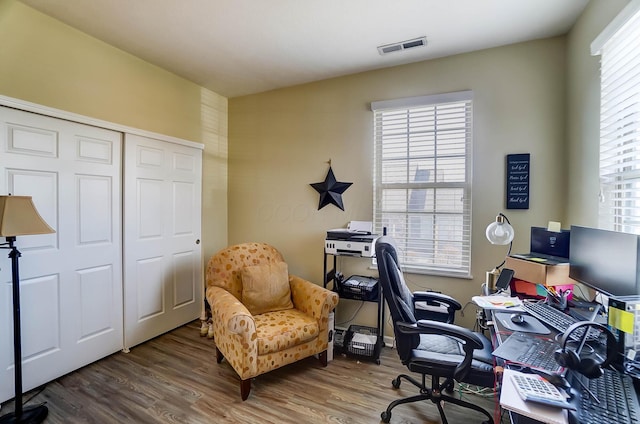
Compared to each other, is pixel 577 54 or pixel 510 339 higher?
pixel 577 54

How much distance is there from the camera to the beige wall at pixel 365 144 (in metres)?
2.29

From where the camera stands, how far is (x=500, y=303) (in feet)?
5.72

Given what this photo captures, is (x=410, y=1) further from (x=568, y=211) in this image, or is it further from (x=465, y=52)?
(x=568, y=211)

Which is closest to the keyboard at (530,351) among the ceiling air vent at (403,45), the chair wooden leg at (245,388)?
the chair wooden leg at (245,388)

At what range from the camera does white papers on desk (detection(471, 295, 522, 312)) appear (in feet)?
5.52

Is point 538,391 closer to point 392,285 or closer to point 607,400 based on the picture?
point 607,400

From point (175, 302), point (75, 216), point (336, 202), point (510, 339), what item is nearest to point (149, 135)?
point (75, 216)

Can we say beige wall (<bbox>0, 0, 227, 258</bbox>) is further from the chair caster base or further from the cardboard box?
Answer: the cardboard box

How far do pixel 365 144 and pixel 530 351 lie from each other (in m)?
2.17

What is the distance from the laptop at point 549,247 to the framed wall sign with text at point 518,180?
0.35m

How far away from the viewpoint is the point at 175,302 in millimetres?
3080

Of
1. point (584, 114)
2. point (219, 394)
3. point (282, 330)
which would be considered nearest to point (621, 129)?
point (584, 114)

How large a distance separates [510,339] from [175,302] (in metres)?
3.04

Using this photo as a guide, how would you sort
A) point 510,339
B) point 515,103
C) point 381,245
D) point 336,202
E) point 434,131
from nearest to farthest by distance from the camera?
point 510,339
point 381,245
point 515,103
point 434,131
point 336,202
